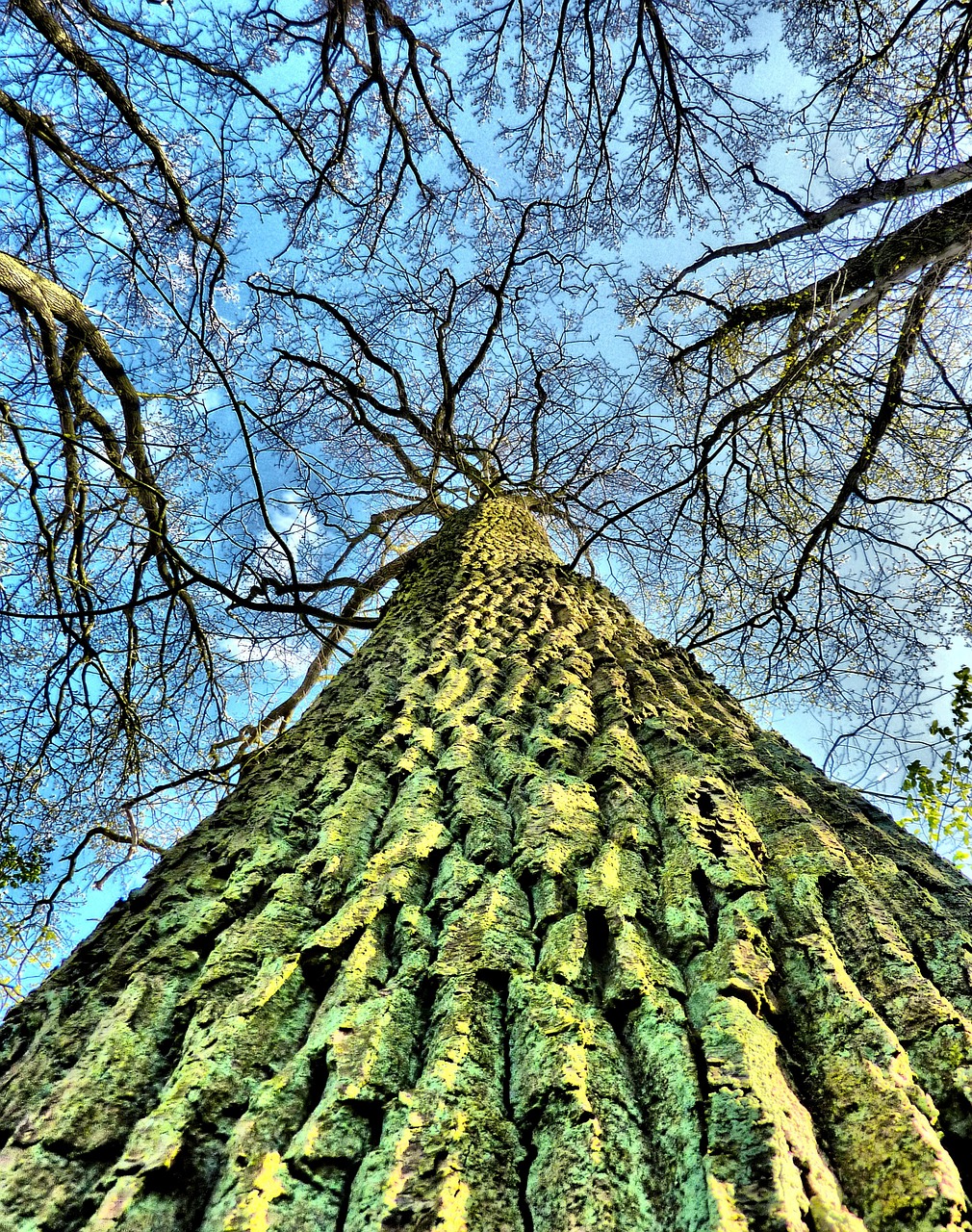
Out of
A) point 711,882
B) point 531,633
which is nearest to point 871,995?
point 711,882

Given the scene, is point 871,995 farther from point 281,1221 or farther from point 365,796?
point 365,796

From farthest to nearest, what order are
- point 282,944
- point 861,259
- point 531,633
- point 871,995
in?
point 861,259, point 531,633, point 282,944, point 871,995

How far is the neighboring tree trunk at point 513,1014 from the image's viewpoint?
0.69 meters

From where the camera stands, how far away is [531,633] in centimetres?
234

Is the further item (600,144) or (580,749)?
(600,144)

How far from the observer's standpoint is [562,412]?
4949mm

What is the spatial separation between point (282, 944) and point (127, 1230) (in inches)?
15.0

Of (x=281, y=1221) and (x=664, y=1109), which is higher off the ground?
(x=664, y=1109)

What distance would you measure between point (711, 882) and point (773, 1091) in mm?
373

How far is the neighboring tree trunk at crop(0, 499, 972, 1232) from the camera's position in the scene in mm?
688

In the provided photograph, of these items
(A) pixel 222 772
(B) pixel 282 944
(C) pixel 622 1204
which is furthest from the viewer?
(A) pixel 222 772

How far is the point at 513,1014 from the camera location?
87cm

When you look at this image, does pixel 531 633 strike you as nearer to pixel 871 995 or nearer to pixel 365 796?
pixel 365 796

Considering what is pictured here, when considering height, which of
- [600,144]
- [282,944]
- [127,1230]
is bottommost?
[127,1230]
